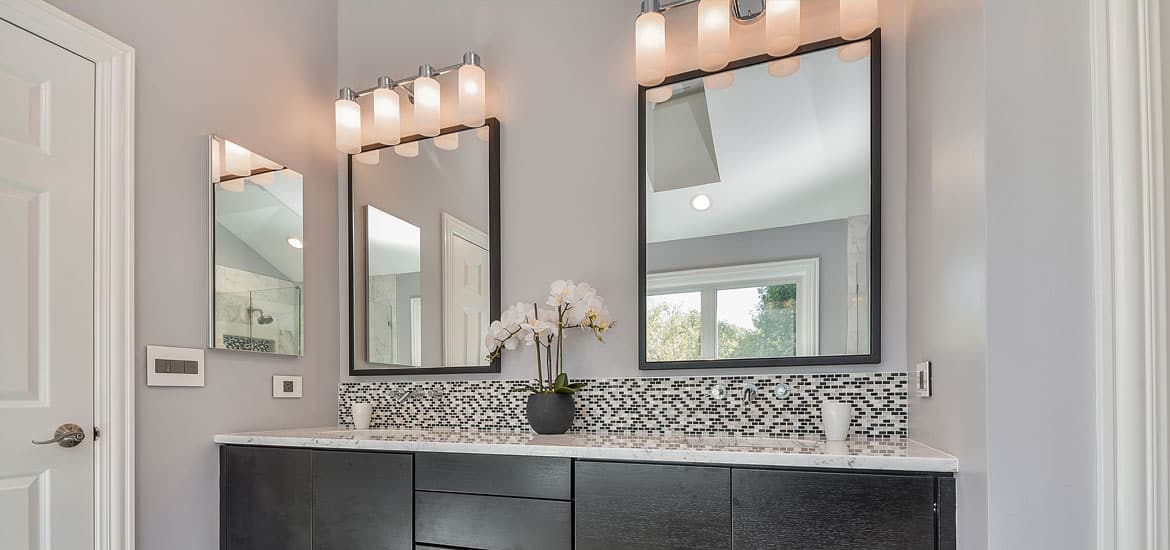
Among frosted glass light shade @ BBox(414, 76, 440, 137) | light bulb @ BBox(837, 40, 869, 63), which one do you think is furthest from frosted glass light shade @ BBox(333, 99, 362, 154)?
light bulb @ BBox(837, 40, 869, 63)

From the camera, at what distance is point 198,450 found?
6.77ft

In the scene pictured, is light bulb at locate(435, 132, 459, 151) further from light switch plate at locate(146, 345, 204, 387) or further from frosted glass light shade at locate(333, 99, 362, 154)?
light switch plate at locate(146, 345, 204, 387)

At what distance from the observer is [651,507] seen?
1.58m

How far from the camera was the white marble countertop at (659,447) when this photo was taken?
1.42 m

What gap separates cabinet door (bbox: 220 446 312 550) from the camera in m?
2.01

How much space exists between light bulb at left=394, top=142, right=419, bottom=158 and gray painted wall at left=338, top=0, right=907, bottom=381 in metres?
0.33

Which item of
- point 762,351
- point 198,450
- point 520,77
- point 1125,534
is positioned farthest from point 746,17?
point 198,450

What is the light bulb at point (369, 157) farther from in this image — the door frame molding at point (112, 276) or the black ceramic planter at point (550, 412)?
the black ceramic planter at point (550, 412)

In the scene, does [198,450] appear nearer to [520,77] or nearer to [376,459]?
[376,459]

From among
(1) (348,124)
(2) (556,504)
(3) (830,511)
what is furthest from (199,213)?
(3) (830,511)

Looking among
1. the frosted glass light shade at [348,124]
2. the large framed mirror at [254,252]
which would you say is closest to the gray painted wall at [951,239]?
the frosted glass light shade at [348,124]

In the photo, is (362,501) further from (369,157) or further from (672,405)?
(369,157)

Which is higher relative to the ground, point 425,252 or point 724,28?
point 724,28

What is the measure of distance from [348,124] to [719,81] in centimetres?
138
